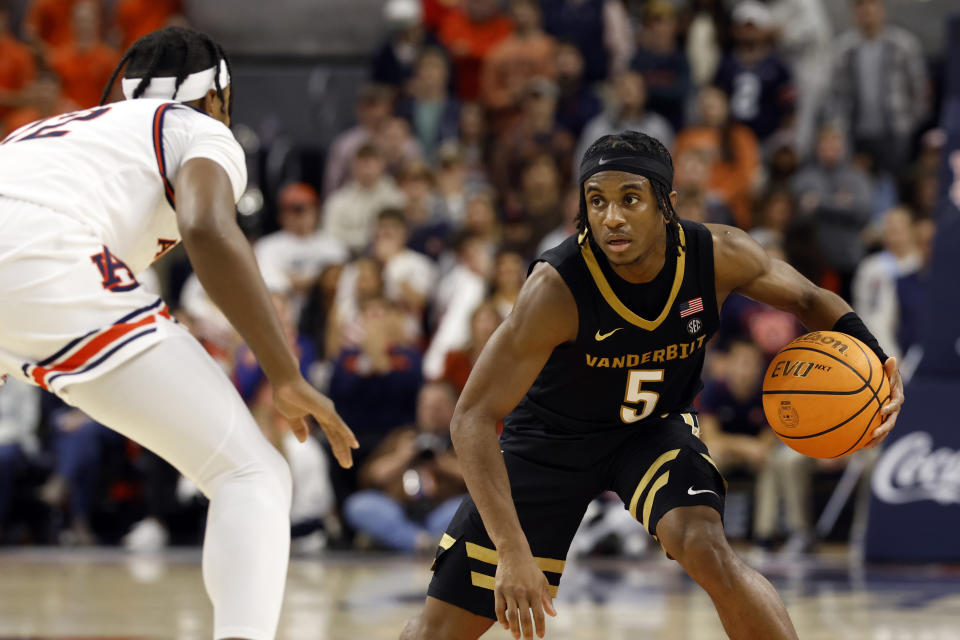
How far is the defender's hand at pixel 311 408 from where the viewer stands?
10.9ft

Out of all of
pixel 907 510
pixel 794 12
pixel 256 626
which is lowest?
pixel 907 510

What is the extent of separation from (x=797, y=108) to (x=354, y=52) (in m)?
5.07

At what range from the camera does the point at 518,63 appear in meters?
12.1

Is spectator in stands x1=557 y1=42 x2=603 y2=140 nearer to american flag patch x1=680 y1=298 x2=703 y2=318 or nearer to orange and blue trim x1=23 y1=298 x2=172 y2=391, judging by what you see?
american flag patch x1=680 y1=298 x2=703 y2=318

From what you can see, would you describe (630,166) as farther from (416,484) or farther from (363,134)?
(363,134)

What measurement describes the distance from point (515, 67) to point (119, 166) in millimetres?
8907

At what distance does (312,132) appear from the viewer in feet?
46.8

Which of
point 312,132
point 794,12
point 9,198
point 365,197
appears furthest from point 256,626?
point 312,132

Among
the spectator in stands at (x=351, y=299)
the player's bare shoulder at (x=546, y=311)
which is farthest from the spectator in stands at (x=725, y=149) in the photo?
the player's bare shoulder at (x=546, y=311)

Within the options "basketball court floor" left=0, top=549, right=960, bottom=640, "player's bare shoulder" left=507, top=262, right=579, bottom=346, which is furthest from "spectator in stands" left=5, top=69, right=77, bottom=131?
"player's bare shoulder" left=507, top=262, right=579, bottom=346

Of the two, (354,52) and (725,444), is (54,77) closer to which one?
(354,52)

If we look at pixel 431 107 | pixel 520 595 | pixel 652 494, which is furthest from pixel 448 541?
pixel 431 107

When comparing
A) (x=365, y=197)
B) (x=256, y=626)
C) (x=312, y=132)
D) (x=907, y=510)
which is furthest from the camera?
(x=312, y=132)

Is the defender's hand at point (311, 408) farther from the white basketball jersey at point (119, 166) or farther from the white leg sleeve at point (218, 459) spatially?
the white basketball jersey at point (119, 166)
